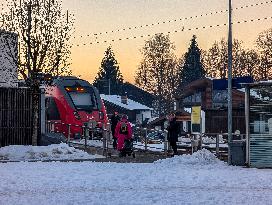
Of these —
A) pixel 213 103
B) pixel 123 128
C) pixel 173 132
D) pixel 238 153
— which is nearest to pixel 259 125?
pixel 238 153

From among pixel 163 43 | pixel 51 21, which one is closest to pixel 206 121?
pixel 51 21

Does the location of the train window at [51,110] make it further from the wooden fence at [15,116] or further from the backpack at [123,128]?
the backpack at [123,128]

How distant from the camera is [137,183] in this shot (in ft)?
48.2

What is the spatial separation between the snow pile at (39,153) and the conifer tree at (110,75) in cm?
8846

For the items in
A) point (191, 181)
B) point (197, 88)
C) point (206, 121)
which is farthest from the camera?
point (197, 88)

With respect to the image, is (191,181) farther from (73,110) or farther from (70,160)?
(73,110)

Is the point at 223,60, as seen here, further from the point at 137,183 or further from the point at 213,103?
the point at 137,183

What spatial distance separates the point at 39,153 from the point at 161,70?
186 ft

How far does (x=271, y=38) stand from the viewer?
7456 cm

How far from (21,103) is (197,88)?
4258cm

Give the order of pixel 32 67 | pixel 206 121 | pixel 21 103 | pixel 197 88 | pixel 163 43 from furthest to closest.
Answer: pixel 163 43 → pixel 197 88 → pixel 206 121 → pixel 32 67 → pixel 21 103

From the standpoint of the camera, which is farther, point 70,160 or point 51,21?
point 51,21

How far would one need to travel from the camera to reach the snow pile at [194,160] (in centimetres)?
2078

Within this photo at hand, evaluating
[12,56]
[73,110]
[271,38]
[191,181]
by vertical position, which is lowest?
[191,181]
